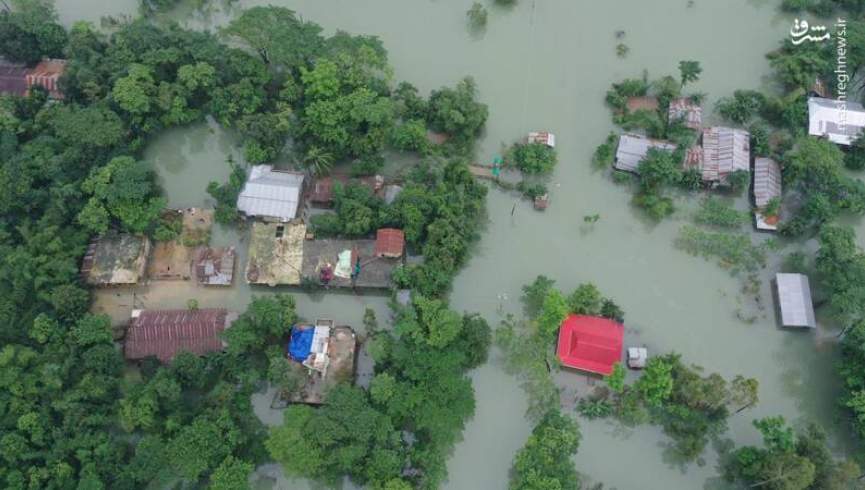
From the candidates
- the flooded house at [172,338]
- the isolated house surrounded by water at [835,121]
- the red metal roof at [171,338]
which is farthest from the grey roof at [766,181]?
the red metal roof at [171,338]

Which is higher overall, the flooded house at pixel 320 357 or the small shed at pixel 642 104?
the small shed at pixel 642 104

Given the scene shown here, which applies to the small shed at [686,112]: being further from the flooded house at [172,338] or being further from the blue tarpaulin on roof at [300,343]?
the flooded house at [172,338]


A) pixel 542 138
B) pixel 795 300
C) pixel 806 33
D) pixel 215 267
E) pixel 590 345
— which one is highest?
pixel 806 33

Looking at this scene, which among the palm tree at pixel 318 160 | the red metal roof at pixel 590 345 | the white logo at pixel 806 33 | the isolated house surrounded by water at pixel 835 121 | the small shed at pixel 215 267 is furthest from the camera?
the white logo at pixel 806 33

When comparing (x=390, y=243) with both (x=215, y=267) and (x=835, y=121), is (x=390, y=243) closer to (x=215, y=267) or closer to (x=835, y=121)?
(x=215, y=267)

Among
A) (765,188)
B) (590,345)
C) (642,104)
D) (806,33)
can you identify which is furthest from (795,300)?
(806,33)

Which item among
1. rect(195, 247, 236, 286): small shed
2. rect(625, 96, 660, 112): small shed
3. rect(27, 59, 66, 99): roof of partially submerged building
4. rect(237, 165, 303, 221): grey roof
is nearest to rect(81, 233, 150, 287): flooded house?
rect(195, 247, 236, 286): small shed

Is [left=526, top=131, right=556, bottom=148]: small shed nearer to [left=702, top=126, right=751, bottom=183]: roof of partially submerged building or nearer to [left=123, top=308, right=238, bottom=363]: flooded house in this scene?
[left=702, top=126, right=751, bottom=183]: roof of partially submerged building
